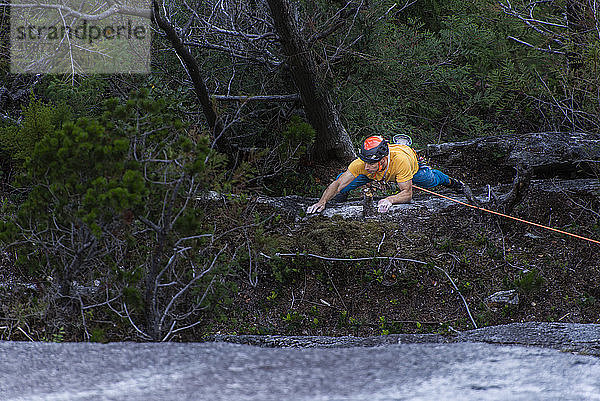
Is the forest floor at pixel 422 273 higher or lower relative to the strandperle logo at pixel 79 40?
lower

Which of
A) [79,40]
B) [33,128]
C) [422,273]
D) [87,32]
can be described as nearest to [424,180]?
[422,273]

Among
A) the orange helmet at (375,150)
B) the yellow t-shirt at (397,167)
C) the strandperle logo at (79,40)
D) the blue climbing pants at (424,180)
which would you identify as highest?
the strandperle logo at (79,40)

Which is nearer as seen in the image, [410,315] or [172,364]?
[172,364]

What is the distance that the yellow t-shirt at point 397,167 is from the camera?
6047 mm

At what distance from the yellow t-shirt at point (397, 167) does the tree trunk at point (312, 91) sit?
2478 millimetres

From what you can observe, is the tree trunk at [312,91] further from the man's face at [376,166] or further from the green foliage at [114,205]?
the green foliage at [114,205]

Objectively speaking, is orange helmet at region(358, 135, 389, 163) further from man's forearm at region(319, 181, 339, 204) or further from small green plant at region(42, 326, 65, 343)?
small green plant at region(42, 326, 65, 343)

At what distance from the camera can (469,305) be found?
534 centimetres

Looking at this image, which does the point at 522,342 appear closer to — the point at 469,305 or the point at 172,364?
the point at 469,305

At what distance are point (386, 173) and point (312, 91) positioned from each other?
8.95ft

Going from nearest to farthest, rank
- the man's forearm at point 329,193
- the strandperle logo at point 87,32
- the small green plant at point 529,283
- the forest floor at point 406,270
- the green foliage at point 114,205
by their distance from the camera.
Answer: the green foliage at point 114,205 → the small green plant at point 529,283 → the forest floor at point 406,270 → the man's forearm at point 329,193 → the strandperle logo at point 87,32

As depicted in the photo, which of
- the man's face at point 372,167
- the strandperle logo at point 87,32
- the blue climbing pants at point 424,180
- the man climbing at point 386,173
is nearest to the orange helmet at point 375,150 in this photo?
the man climbing at point 386,173

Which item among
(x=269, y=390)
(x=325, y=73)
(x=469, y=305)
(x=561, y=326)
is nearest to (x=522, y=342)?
(x=561, y=326)

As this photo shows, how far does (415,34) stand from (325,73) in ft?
9.39
